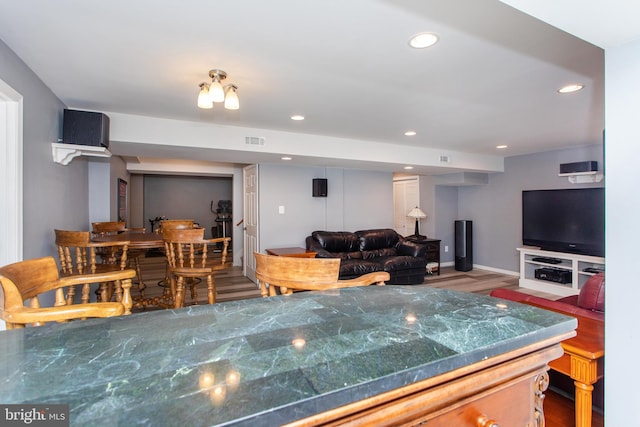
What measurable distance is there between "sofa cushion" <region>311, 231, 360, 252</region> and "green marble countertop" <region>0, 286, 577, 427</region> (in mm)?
4291

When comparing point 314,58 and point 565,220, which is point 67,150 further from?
point 565,220

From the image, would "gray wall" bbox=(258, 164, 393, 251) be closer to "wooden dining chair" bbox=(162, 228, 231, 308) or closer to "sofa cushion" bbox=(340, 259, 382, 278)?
"sofa cushion" bbox=(340, 259, 382, 278)

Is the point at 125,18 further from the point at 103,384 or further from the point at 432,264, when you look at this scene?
the point at 432,264

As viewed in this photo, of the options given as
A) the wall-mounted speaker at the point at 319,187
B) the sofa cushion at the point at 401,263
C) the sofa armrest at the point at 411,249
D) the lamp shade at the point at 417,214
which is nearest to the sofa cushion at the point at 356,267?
the sofa cushion at the point at 401,263

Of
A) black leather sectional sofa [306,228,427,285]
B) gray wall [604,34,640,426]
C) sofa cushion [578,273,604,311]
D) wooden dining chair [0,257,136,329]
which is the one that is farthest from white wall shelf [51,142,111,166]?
sofa cushion [578,273,604,311]

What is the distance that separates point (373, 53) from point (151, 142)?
2.65 meters

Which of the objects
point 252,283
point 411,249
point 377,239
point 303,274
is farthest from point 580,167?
point 252,283

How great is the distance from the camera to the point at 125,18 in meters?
1.70

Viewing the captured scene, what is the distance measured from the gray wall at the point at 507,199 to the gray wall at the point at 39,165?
6877mm

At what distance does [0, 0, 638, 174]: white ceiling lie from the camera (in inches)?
64.9

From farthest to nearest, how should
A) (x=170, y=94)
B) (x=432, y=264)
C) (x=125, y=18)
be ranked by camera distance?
1. (x=432, y=264)
2. (x=170, y=94)
3. (x=125, y=18)

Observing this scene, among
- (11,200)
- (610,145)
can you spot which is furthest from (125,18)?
(610,145)

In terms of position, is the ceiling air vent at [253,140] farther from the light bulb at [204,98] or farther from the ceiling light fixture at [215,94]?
the light bulb at [204,98]

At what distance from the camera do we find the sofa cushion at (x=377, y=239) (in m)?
5.78
